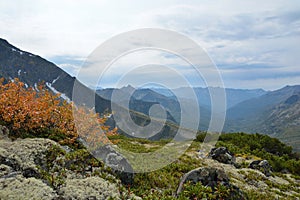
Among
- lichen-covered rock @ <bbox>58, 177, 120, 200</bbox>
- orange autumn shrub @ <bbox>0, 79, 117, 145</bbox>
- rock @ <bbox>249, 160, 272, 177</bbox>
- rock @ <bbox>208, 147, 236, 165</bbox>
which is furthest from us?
rock @ <bbox>208, 147, 236, 165</bbox>

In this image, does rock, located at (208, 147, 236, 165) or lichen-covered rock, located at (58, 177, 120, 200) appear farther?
rock, located at (208, 147, 236, 165)

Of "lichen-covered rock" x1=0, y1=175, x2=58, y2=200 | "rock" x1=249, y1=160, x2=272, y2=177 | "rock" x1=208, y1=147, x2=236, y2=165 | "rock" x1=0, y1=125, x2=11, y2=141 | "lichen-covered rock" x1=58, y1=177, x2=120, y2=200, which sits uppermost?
"rock" x1=0, y1=125, x2=11, y2=141

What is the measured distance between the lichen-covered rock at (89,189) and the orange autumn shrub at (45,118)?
5.53 m

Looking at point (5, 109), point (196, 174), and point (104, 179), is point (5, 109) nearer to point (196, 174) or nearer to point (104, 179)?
point (104, 179)

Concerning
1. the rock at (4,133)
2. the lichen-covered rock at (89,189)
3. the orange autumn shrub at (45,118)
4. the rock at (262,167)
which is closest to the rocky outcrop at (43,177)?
the lichen-covered rock at (89,189)

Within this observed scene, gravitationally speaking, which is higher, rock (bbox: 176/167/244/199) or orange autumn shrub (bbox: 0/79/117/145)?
orange autumn shrub (bbox: 0/79/117/145)

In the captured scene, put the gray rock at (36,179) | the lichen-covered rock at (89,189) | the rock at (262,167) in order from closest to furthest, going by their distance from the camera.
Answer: the gray rock at (36,179)
the lichen-covered rock at (89,189)
the rock at (262,167)

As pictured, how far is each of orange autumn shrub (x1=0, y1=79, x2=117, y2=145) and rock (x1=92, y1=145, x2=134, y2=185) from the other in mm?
2266

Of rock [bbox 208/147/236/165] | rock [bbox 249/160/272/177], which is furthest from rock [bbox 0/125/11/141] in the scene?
rock [bbox 249/160/272/177]

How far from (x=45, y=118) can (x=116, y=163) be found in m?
7.50

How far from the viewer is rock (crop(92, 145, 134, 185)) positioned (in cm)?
1500

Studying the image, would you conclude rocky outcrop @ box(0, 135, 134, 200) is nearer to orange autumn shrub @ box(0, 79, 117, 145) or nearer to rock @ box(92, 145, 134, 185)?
rock @ box(92, 145, 134, 185)

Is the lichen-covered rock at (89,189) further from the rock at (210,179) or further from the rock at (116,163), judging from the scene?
the rock at (210,179)

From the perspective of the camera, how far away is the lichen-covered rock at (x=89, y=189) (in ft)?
38.9
